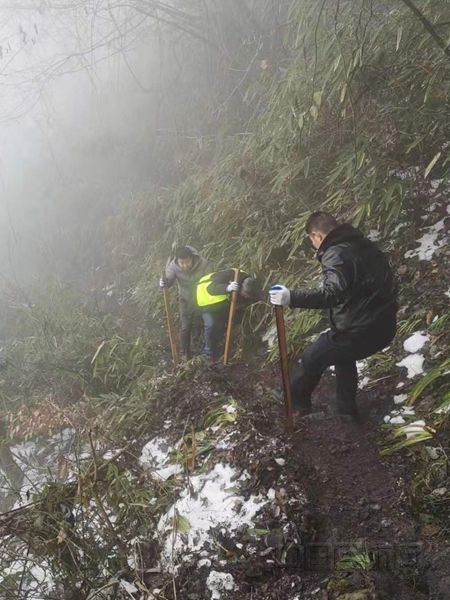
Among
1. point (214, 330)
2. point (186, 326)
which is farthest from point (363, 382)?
point (186, 326)

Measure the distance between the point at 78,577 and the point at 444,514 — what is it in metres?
2.32

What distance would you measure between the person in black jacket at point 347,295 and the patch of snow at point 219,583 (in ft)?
5.23

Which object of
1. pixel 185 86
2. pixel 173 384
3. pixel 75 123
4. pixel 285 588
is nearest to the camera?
pixel 285 588

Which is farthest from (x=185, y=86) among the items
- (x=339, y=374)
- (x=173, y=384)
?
(x=339, y=374)

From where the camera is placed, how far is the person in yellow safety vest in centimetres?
552

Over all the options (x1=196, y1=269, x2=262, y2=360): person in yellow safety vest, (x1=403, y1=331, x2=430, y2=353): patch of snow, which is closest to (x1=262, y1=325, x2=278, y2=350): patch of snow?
(x1=196, y1=269, x2=262, y2=360): person in yellow safety vest

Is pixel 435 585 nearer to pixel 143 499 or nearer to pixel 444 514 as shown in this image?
pixel 444 514

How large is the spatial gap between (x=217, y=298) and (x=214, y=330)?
1.35 feet

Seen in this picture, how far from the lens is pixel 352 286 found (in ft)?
10.4

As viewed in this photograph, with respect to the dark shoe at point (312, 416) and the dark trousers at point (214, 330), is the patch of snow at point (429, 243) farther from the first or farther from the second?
the dark trousers at point (214, 330)

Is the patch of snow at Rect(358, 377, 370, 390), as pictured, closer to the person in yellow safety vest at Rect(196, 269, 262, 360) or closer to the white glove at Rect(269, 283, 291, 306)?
the white glove at Rect(269, 283, 291, 306)

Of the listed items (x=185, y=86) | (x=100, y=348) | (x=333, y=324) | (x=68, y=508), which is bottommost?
(x=100, y=348)

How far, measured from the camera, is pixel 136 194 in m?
10.6

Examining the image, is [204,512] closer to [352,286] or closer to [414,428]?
[414,428]
